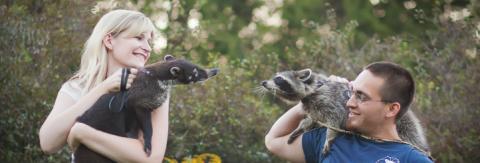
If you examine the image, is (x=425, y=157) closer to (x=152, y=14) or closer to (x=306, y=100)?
(x=306, y=100)

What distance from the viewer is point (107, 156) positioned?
5004 mm

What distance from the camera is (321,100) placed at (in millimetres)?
6055

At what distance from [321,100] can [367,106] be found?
1.14 meters

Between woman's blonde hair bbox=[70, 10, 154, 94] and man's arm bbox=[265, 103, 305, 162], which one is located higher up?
woman's blonde hair bbox=[70, 10, 154, 94]

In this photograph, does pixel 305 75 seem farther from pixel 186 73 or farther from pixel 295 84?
pixel 186 73

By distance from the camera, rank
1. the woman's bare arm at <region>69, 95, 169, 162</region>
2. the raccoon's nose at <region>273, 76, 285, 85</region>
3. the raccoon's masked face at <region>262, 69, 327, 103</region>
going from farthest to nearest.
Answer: the raccoon's nose at <region>273, 76, 285, 85</region>
the raccoon's masked face at <region>262, 69, 327, 103</region>
the woman's bare arm at <region>69, 95, 169, 162</region>

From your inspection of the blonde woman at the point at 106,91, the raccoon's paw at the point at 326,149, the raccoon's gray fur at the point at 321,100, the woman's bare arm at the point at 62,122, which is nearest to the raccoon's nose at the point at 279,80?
the raccoon's gray fur at the point at 321,100

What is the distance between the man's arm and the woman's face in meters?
0.99

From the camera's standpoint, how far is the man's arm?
5.53 metres

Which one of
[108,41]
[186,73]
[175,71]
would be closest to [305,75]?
[186,73]

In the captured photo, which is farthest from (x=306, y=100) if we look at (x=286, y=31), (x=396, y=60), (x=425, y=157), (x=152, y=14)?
(x=286, y=31)

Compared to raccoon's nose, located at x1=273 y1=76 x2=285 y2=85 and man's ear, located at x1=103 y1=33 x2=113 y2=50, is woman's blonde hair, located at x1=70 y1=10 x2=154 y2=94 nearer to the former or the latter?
man's ear, located at x1=103 y1=33 x2=113 y2=50

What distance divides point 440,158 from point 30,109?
4.26 meters

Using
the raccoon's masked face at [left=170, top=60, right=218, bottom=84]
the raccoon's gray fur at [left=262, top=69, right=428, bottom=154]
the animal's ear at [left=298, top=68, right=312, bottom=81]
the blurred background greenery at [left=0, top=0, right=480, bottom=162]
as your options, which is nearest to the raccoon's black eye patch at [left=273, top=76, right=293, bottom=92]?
the raccoon's gray fur at [left=262, top=69, right=428, bottom=154]
